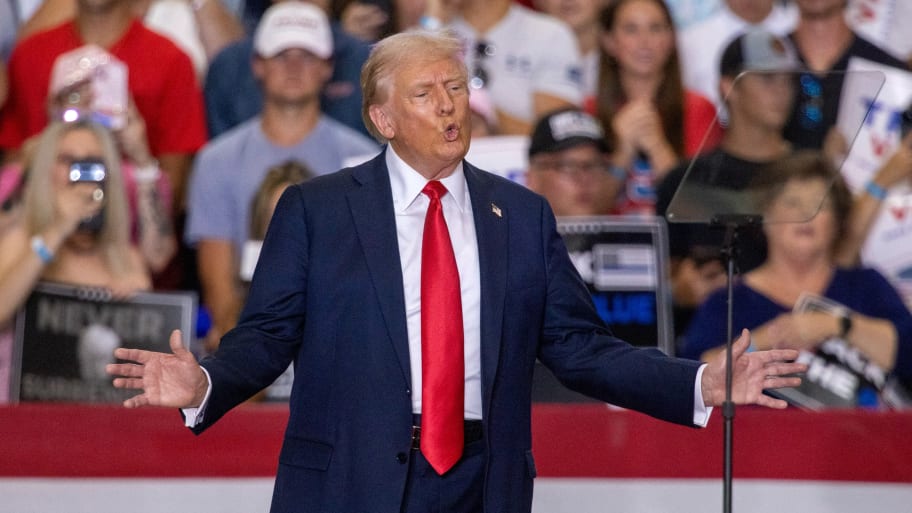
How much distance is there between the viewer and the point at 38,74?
18.3ft

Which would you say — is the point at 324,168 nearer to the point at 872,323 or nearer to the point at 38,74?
the point at 38,74

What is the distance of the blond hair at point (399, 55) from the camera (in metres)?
2.75

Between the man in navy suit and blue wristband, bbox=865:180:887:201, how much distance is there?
2.84 m

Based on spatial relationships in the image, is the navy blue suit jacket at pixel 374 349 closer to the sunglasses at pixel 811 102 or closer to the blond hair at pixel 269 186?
the sunglasses at pixel 811 102

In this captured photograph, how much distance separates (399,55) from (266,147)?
278cm

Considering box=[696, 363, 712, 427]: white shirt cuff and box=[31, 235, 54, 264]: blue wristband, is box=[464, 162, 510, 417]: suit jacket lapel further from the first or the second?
box=[31, 235, 54, 264]: blue wristband

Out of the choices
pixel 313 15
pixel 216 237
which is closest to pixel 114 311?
pixel 216 237

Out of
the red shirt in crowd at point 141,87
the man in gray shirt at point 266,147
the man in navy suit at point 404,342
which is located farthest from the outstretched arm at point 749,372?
the red shirt in crowd at point 141,87

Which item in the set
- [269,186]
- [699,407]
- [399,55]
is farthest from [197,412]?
[269,186]

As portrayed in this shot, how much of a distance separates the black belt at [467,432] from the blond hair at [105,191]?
2629 millimetres

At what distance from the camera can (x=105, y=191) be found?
16.7ft

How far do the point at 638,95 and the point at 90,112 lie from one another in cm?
220

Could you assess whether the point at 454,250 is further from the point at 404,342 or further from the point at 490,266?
the point at 404,342

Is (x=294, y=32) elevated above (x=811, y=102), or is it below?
above
